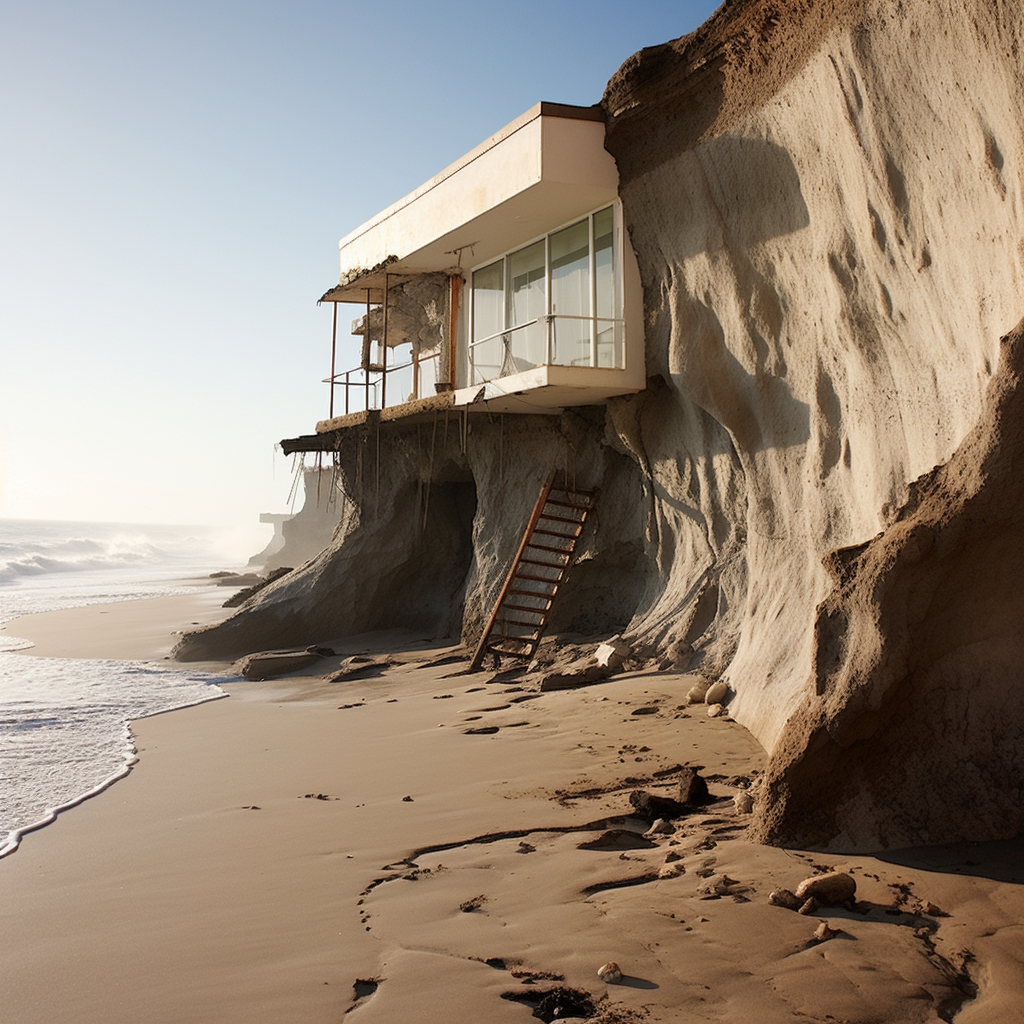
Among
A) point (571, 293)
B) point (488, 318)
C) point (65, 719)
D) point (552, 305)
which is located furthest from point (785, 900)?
point (488, 318)

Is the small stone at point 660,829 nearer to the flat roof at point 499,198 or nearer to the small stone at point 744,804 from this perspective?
the small stone at point 744,804

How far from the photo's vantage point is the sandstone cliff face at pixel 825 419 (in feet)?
16.7

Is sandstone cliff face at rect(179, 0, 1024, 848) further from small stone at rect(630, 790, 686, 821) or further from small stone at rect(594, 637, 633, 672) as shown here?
small stone at rect(630, 790, 686, 821)

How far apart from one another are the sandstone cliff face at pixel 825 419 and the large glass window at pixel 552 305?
0.59 meters

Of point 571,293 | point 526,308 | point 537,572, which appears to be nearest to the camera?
point 571,293

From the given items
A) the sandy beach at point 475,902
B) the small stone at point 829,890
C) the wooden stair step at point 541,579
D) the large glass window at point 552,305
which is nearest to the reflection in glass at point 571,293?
the large glass window at point 552,305

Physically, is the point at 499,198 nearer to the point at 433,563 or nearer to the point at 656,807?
the point at 433,563

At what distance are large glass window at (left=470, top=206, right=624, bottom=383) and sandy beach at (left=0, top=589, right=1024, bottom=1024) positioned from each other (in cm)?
570

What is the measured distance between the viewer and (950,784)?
5.04m

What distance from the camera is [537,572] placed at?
1436cm

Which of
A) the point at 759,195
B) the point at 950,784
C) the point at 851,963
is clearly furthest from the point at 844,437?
the point at 851,963

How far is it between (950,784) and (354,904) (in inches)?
118

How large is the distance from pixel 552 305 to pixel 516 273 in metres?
1.22

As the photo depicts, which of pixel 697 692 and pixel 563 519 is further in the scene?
pixel 563 519
